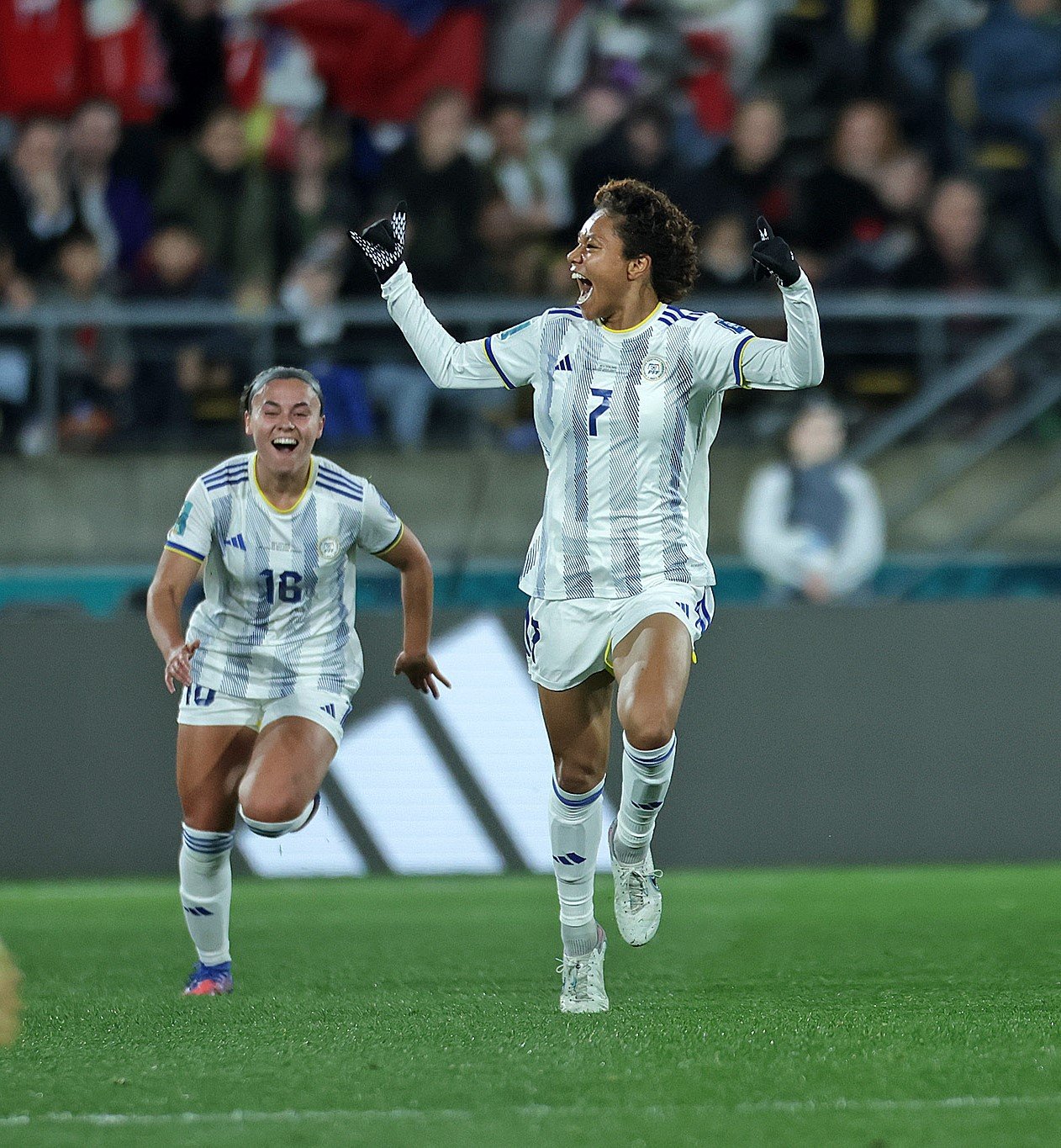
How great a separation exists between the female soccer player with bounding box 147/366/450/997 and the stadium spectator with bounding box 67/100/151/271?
5.35 metres

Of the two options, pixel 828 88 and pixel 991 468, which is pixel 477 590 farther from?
pixel 828 88

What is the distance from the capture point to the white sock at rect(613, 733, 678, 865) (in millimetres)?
5492

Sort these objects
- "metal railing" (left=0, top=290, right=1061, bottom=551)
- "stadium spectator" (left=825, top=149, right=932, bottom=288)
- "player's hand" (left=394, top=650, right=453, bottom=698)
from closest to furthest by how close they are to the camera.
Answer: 1. "player's hand" (left=394, top=650, right=453, bottom=698)
2. "metal railing" (left=0, top=290, right=1061, bottom=551)
3. "stadium spectator" (left=825, top=149, right=932, bottom=288)

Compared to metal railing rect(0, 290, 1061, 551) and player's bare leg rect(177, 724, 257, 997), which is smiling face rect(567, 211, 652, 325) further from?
metal railing rect(0, 290, 1061, 551)

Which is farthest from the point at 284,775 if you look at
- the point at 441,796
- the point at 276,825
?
the point at 441,796

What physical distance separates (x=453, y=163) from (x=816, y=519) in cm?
320

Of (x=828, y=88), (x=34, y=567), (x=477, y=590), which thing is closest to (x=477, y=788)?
(x=477, y=590)

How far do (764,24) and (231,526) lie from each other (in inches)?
282

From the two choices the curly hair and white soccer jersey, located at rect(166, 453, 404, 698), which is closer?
the curly hair

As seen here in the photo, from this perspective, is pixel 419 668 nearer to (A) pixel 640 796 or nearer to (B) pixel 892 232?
(A) pixel 640 796

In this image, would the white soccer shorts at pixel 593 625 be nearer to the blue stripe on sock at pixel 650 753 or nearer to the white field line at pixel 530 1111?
the blue stripe on sock at pixel 650 753

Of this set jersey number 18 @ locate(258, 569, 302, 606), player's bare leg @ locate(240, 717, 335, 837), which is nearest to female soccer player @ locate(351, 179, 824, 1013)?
player's bare leg @ locate(240, 717, 335, 837)

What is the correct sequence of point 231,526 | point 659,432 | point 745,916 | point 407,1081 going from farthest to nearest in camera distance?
point 745,916
point 231,526
point 659,432
point 407,1081

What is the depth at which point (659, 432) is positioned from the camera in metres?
5.68
